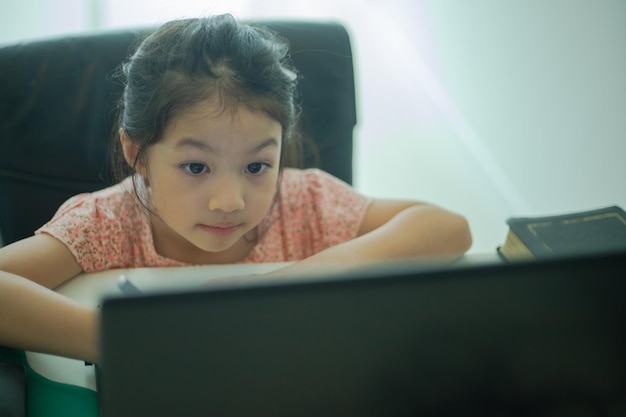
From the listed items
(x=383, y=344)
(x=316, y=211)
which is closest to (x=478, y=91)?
(x=316, y=211)

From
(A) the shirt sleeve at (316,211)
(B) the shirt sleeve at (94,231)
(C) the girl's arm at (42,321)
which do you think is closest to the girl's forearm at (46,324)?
(C) the girl's arm at (42,321)

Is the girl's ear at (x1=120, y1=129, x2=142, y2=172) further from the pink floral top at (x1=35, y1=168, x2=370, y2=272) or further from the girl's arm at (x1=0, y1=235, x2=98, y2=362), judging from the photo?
the girl's arm at (x1=0, y1=235, x2=98, y2=362)

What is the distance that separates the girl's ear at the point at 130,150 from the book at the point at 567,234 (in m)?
0.54

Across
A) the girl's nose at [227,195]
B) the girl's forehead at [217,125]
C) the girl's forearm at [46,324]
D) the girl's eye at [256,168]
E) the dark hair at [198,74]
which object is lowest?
the girl's forearm at [46,324]

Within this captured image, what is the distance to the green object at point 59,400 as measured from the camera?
2.19ft

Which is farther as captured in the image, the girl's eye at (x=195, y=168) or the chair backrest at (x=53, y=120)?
the chair backrest at (x=53, y=120)

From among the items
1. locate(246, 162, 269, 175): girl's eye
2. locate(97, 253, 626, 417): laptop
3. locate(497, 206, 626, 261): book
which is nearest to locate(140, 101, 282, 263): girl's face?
locate(246, 162, 269, 175): girl's eye

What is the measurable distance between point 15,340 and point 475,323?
0.55 metres

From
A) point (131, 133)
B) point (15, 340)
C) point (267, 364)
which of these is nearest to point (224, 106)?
point (131, 133)

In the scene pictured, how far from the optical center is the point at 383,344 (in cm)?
40

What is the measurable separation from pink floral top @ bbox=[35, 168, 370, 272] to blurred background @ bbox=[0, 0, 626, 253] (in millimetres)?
323

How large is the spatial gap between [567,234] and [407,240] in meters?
0.25

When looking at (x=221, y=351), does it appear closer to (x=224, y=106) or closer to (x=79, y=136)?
(x=224, y=106)

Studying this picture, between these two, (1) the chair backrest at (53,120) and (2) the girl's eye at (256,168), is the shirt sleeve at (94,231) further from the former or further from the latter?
(2) the girl's eye at (256,168)
